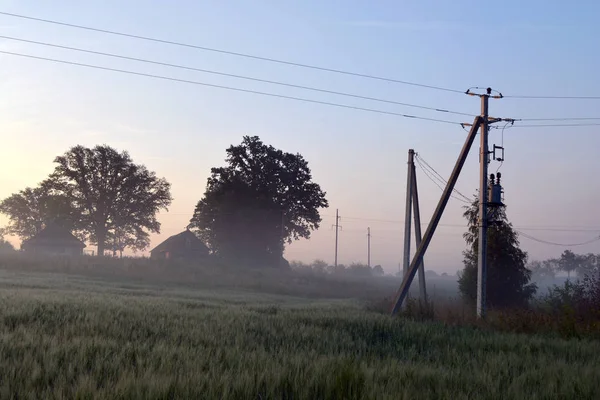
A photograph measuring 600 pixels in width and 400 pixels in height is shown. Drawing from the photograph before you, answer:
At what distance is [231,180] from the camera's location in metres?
74.8

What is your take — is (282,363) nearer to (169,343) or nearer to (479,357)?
(169,343)

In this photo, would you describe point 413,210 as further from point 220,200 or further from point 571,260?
point 571,260

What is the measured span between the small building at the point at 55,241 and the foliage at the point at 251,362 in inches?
2702

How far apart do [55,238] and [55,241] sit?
0.43 meters

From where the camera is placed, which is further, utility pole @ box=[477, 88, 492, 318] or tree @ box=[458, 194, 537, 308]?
tree @ box=[458, 194, 537, 308]

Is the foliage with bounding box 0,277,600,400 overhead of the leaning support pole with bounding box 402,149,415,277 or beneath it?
beneath

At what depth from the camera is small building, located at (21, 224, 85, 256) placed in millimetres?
76188

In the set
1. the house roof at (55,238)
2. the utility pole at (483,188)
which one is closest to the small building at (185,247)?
the house roof at (55,238)

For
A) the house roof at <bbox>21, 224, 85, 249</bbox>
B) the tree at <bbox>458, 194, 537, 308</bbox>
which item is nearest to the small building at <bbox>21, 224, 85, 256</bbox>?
the house roof at <bbox>21, 224, 85, 249</bbox>

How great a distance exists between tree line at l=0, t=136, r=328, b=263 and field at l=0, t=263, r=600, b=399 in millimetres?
61247

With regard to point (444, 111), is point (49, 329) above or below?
below

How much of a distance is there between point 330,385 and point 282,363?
5.02 ft

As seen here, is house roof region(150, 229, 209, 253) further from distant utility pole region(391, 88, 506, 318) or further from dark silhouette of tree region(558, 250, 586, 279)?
dark silhouette of tree region(558, 250, 586, 279)

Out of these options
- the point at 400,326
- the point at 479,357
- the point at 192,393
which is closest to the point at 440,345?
the point at 479,357
